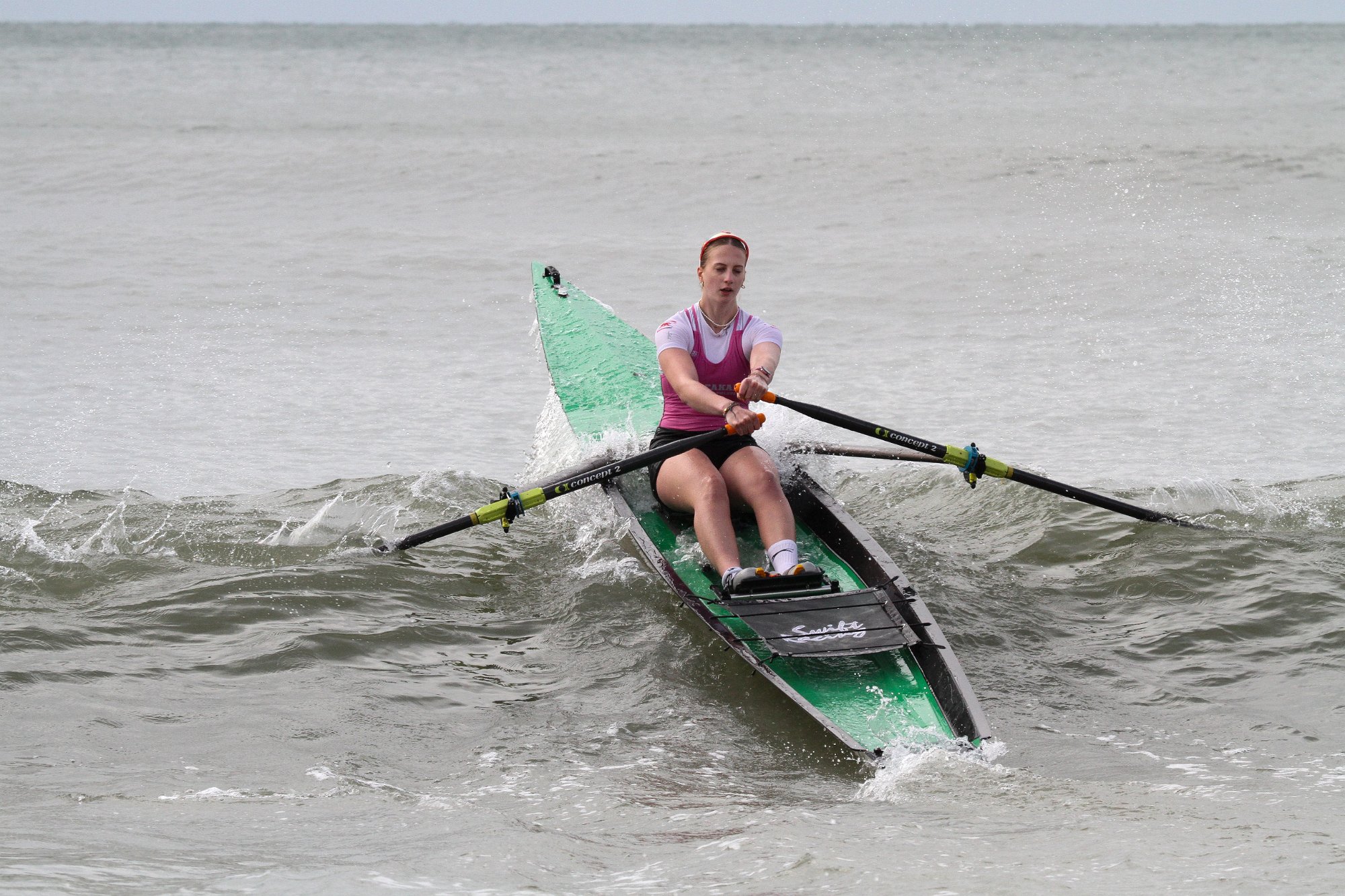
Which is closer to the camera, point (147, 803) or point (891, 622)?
point (147, 803)

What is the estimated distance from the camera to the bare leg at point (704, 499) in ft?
→ 18.0

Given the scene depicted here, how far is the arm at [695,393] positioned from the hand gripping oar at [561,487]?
3.5 inches

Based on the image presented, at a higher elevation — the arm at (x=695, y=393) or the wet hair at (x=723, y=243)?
the wet hair at (x=723, y=243)

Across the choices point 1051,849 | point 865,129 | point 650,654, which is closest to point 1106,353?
point 650,654

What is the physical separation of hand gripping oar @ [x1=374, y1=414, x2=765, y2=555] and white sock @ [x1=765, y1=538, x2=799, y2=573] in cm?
58

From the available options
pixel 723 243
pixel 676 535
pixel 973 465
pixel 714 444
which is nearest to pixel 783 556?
pixel 714 444

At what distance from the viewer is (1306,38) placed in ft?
192

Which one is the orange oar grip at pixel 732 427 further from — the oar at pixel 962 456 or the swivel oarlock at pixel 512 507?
the swivel oarlock at pixel 512 507

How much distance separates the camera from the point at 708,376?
19.9 ft

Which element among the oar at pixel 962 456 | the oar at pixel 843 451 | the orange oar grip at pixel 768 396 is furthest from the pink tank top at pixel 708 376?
the oar at pixel 843 451

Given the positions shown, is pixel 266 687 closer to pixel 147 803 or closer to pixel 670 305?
pixel 147 803

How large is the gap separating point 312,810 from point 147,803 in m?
0.53

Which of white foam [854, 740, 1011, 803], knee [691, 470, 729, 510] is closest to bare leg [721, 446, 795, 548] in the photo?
knee [691, 470, 729, 510]

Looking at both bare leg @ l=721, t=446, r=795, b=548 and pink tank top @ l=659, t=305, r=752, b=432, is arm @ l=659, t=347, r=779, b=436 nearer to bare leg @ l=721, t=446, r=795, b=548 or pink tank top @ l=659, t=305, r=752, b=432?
pink tank top @ l=659, t=305, r=752, b=432
